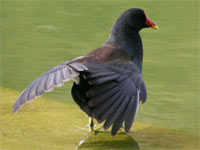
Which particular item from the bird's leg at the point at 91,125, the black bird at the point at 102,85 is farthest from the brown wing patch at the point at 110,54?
the bird's leg at the point at 91,125

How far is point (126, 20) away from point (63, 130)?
4.10 feet

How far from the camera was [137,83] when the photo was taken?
4.00 metres

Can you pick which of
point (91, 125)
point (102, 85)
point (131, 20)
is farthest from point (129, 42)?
point (102, 85)

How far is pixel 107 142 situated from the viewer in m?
4.11

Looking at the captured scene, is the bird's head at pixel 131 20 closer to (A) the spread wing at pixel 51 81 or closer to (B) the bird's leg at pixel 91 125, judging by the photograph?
(B) the bird's leg at pixel 91 125

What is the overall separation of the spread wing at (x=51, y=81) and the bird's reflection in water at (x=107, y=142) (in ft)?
1.93

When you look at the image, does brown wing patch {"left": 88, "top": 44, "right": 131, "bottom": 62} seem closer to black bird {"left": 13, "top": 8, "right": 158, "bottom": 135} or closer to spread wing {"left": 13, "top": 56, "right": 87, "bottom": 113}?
A: black bird {"left": 13, "top": 8, "right": 158, "bottom": 135}

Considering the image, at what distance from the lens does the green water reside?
4.82 meters

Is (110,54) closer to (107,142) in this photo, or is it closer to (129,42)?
(129,42)

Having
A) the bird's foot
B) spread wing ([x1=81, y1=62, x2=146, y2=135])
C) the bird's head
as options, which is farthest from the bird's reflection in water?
the bird's head

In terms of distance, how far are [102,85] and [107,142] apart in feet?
1.86

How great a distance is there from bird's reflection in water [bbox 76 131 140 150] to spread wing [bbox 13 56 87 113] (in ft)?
1.93

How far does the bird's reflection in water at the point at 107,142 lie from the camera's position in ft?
13.1

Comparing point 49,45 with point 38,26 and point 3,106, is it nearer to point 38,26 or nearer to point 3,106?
point 38,26
